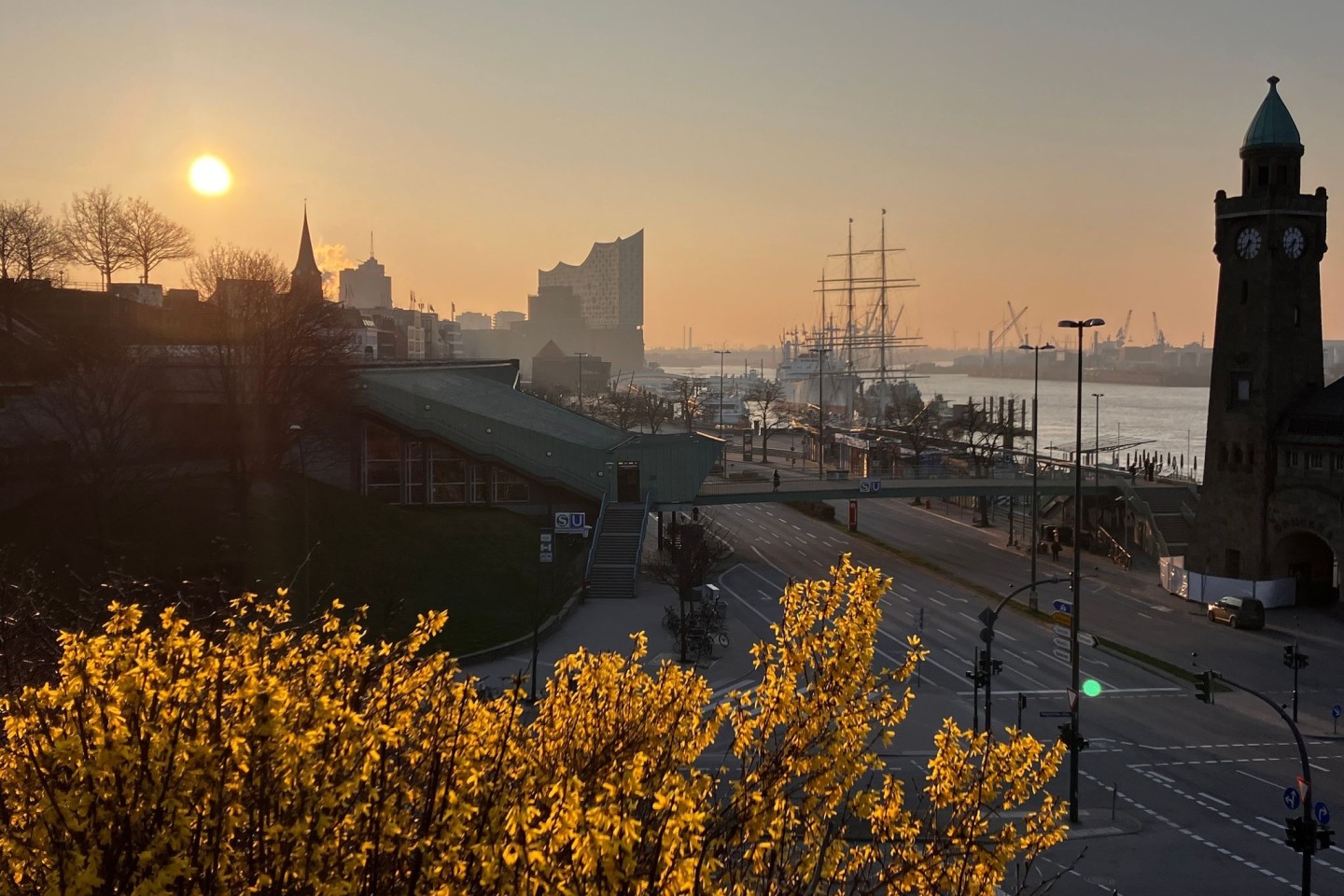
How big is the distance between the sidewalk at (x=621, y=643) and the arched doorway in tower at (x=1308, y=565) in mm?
22652

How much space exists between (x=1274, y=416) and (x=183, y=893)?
1905 inches

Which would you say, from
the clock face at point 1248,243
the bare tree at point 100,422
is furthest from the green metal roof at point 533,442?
the clock face at point 1248,243

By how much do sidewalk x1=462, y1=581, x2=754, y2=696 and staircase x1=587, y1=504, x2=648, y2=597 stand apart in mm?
939

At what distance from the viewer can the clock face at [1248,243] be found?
47500 mm

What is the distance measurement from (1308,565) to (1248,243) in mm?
13598

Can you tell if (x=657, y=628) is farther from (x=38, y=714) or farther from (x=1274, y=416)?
(x=38, y=714)

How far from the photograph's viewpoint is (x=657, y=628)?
41.2 m

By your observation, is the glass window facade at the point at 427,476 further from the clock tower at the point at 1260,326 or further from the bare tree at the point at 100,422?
the clock tower at the point at 1260,326

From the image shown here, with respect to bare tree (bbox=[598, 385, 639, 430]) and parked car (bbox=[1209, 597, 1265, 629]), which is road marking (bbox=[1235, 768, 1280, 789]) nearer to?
parked car (bbox=[1209, 597, 1265, 629])

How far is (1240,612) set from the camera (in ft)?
144

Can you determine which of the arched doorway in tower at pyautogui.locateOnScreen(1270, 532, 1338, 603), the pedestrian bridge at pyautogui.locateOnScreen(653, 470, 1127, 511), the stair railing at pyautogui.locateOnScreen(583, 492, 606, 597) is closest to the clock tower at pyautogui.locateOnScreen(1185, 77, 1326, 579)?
the arched doorway in tower at pyautogui.locateOnScreen(1270, 532, 1338, 603)

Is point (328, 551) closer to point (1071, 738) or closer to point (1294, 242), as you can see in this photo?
point (1071, 738)

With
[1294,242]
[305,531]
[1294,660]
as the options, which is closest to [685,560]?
[305,531]

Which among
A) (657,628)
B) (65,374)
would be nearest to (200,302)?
(65,374)
